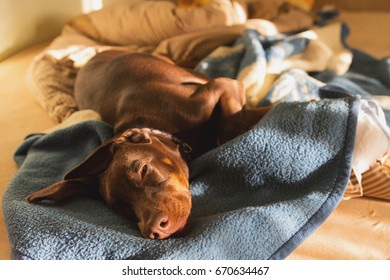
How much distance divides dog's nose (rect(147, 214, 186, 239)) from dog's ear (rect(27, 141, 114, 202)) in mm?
363

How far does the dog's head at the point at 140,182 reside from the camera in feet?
4.27

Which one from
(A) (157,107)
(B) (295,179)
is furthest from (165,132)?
(B) (295,179)

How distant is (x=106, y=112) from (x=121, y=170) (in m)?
0.68

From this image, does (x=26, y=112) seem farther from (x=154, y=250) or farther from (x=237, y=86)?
(x=154, y=250)

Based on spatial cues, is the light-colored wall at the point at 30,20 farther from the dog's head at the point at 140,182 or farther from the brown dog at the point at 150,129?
the dog's head at the point at 140,182

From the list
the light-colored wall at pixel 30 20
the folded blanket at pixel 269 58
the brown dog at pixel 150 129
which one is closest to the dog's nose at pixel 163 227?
the brown dog at pixel 150 129

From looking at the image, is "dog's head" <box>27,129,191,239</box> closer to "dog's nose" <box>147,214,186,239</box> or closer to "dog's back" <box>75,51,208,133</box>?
"dog's nose" <box>147,214,186,239</box>

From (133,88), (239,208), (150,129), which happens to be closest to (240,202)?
(239,208)

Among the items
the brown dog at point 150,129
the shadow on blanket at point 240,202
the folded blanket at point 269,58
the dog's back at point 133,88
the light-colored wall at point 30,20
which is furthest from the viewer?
the light-colored wall at point 30,20

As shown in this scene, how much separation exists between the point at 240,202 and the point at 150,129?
→ 1.35 ft

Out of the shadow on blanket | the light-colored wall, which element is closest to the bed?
the shadow on blanket

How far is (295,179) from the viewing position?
4.80 feet

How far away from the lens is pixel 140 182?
139cm

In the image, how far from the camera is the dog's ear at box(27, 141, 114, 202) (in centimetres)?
147
